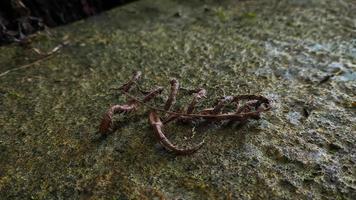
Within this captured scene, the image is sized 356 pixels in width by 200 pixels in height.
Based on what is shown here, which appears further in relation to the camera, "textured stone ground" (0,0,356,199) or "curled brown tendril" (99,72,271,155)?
"curled brown tendril" (99,72,271,155)

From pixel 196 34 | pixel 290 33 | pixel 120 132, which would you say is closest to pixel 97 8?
pixel 196 34

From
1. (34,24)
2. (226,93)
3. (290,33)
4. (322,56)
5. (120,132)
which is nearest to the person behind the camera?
(120,132)

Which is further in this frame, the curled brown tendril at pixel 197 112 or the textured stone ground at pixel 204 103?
the curled brown tendril at pixel 197 112

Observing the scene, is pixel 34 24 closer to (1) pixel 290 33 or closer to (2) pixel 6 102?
(2) pixel 6 102

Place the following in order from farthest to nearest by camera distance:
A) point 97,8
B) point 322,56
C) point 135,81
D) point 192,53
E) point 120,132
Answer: point 97,8 < point 192,53 < point 322,56 < point 135,81 < point 120,132

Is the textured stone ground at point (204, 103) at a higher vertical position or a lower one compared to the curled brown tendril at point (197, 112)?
lower

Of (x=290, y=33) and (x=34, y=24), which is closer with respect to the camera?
(x=290, y=33)

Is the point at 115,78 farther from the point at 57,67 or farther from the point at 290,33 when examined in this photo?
the point at 290,33

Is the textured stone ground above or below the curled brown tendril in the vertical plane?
below
